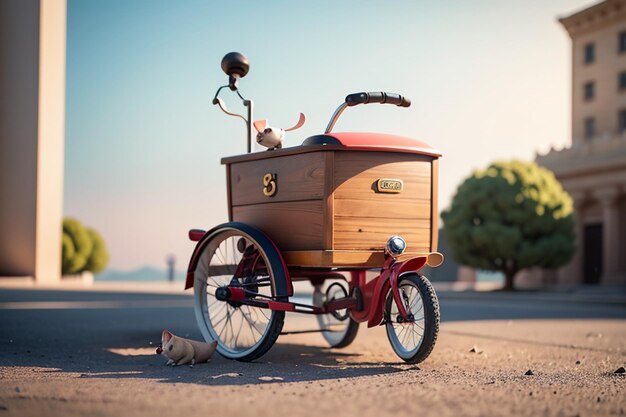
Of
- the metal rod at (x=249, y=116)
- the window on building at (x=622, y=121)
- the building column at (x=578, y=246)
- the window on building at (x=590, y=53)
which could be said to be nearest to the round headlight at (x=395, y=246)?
the metal rod at (x=249, y=116)

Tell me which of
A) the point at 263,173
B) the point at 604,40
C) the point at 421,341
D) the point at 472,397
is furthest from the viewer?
the point at 604,40

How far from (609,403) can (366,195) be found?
2.42m

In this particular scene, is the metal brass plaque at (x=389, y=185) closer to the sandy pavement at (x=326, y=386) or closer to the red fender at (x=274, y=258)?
the red fender at (x=274, y=258)

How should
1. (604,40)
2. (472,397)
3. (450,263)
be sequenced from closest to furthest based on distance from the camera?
1. (472,397)
2. (604,40)
3. (450,263)

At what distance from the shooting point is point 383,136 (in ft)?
19.1

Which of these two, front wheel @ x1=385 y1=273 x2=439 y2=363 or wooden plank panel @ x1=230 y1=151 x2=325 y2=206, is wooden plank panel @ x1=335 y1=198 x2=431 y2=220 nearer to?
wooden plank panel @ x1=230 y1=151 x2=325 y2=206

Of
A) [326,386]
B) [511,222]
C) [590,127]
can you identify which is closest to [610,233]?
[511,222]

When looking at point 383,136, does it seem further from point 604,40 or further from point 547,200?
point 604,40

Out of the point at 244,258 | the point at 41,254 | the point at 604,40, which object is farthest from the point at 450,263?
the point at 244,258

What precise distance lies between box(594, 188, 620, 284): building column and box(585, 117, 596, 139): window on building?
6.51 m

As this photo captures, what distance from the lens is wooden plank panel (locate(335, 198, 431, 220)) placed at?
18.5 feet

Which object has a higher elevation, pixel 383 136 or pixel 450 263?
pixel 383 136

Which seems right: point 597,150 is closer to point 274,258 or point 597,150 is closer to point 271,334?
point 274,258

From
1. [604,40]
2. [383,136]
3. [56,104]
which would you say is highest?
[604,40]
